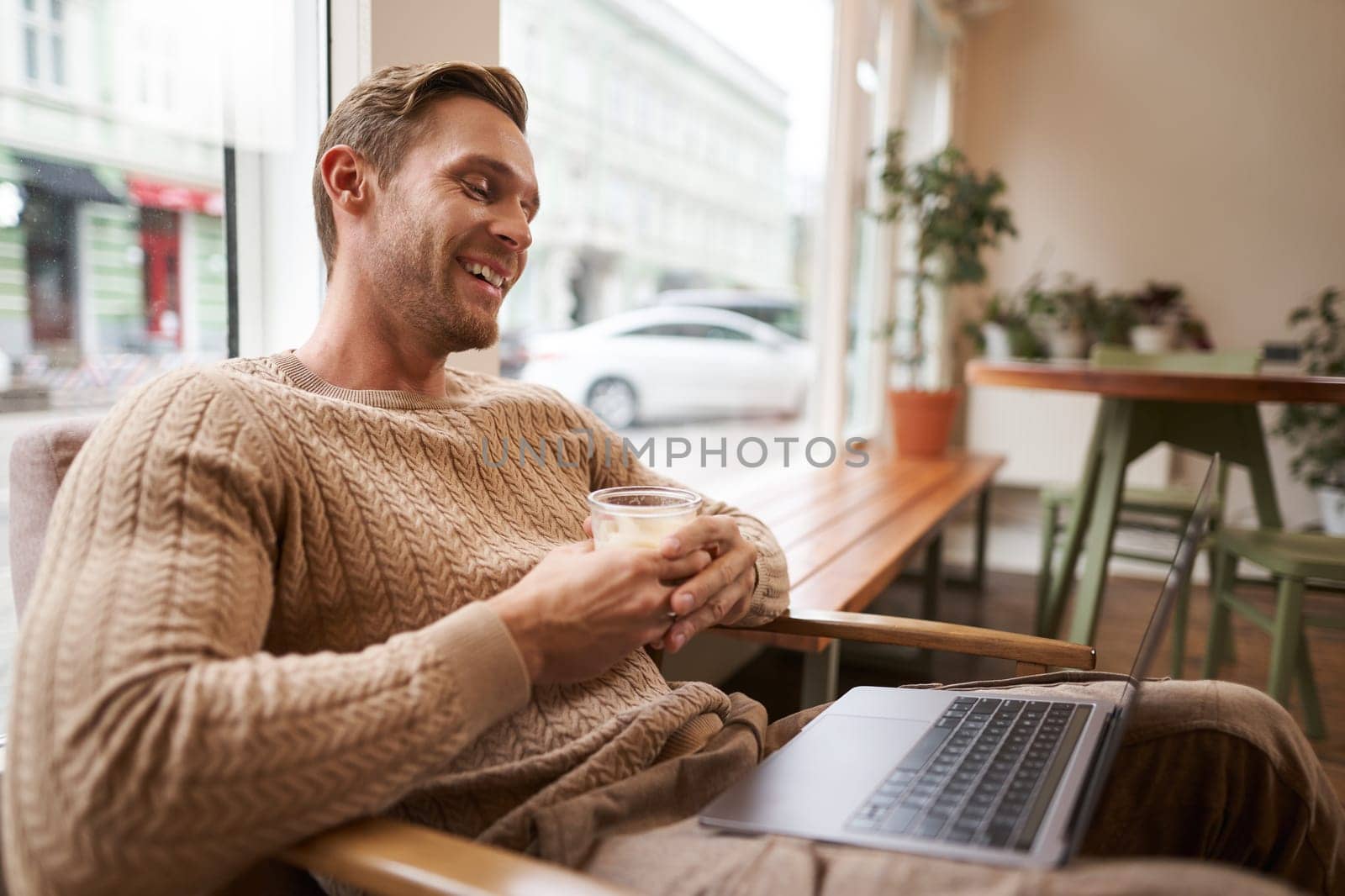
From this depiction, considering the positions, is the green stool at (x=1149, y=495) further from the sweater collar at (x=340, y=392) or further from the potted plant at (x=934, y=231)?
the sweater collar at (x=340, y=392)

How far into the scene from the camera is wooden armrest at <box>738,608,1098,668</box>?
3.88 ft

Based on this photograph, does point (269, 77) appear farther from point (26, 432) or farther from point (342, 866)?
point (342, 866)

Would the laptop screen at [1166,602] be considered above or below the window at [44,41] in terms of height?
below

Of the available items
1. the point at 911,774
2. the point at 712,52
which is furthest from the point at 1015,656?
the point at 712,52

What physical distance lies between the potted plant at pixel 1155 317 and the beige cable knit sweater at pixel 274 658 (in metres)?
4.43

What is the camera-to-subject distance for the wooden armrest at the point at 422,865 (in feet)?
2.08

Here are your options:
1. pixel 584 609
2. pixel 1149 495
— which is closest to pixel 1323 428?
pixel 1149 495

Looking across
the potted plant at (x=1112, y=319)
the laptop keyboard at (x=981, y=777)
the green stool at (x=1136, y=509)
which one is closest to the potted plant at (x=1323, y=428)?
the potted plant at (x=1112, y=319)

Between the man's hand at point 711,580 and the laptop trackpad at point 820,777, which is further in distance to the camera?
the man's hand at point 711,580

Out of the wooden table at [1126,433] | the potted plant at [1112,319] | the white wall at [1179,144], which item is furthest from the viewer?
the potted plant at [1112,319]

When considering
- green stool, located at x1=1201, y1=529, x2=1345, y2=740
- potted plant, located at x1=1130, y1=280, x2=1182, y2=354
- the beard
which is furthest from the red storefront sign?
potted plant, located at x1=1130, y1=280, x2=1182, y2=354

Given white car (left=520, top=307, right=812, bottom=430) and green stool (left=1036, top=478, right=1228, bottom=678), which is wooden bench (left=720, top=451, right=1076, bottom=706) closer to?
green stool (left=1036, top=478, right=1228, bottom=678)

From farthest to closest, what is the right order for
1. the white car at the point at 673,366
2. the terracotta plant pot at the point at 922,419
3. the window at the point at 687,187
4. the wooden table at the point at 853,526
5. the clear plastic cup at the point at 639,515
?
the terracotta plant pot at the point at 922,419, the white car at the point at 673,366, the window at the point at 687,187, the wooden table at the point at 853,526, the clear plastic cup at the point at 639,515

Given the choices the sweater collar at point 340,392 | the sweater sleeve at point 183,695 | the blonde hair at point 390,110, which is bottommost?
the sweater sleeve at point 183,695
